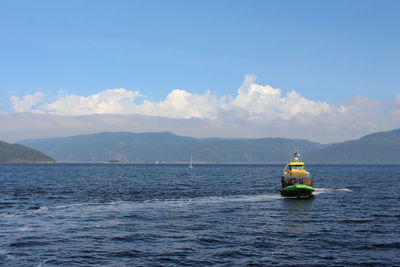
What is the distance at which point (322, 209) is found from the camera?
55781 mm

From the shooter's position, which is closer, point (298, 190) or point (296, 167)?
point (298, 190)

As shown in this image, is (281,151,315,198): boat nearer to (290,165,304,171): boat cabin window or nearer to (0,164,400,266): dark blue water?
(290,165,304,171): boat cabin window

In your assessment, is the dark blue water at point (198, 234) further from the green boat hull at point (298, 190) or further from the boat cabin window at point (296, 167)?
the boat cabin window at point (296, 167)

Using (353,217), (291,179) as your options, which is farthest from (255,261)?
(291,179)

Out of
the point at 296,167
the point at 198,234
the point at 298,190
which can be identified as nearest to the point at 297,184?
the point at 298,190

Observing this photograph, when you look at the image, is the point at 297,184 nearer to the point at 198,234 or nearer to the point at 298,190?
the point at 298,190

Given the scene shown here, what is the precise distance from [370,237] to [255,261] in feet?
48.3

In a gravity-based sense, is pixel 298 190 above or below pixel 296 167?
below

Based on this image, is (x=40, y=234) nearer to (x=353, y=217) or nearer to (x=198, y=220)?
(x=198, y=220)

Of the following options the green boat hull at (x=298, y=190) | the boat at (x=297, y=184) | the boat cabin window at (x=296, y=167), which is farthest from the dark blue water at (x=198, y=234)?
the boat cabin window at (x=296, y=167)

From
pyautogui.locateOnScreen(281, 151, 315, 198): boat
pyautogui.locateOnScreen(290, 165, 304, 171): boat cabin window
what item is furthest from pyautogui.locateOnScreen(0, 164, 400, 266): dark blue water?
pyautogui.locateOnScreen(290, 165, 304, 171): boat cabin window

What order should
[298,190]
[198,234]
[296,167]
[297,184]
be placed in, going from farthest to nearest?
[296,167], [297,184], [298,190], [198,234]

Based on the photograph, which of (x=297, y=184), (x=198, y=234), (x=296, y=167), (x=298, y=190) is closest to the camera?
(x=198, y=234)

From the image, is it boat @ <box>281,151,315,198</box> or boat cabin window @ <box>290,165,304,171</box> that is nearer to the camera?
boat @ <box>281,151,315,198</box>
